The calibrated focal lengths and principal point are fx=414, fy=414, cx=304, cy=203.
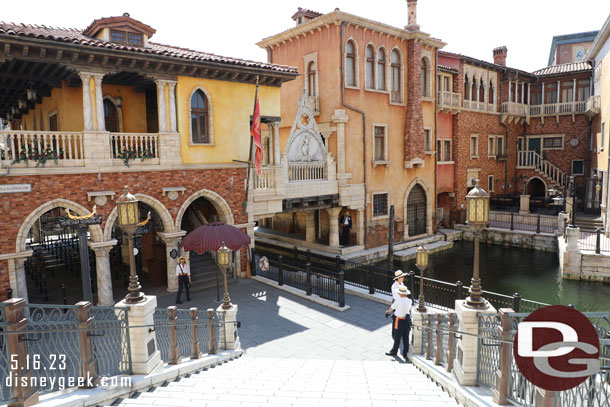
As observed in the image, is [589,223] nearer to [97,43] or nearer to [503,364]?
[503,364]

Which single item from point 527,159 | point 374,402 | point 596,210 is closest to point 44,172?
point 374,402

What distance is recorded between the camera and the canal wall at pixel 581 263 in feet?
56.3

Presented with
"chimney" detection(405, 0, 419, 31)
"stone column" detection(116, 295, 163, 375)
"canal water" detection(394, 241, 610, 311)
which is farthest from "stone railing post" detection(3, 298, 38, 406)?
"chimney" detection(405, 0, 419, 31)

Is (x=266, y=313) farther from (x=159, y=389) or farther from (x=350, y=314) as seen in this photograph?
(x=159, y=389)

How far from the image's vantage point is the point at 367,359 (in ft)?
29.3

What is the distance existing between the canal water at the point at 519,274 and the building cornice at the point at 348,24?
1179 cm

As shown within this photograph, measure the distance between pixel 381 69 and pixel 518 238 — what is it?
1242cm

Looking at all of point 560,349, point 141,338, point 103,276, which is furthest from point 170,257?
point 560,349

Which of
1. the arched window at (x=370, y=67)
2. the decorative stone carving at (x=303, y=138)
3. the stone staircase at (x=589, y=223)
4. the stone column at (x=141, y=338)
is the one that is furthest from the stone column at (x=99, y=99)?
the stone staircase at (x=589, y=223)

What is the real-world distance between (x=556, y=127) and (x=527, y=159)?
313cm

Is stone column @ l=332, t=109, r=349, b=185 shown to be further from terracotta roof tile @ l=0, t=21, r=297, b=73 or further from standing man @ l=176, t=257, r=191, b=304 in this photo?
standing man @ l=176, t=257, r=191, b=304

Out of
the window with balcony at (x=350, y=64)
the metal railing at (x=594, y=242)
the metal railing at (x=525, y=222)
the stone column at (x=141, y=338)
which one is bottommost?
the metal railing at (x=594, y=242)

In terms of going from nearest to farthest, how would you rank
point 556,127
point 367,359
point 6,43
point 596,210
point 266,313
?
1. point 367,359
2. point 6,43
3. point 266,313
4. point 596,210
5. point 556,127

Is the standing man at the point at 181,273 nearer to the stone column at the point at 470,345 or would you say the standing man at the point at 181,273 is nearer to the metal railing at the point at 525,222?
the stone column at the point at 470,345
